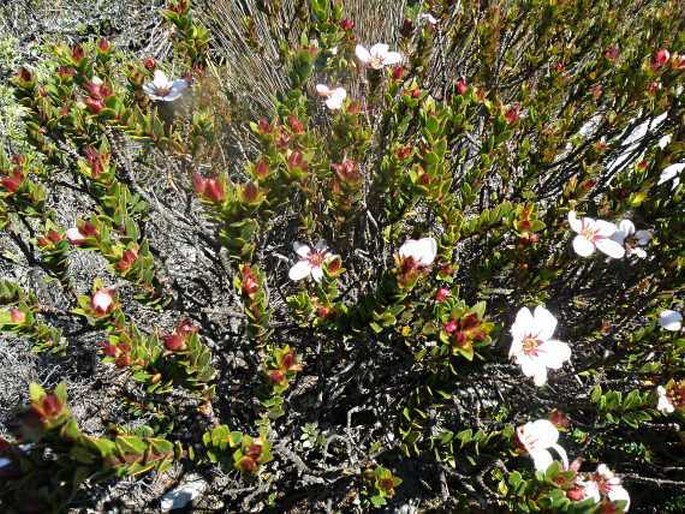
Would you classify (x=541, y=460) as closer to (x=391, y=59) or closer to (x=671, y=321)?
(x=671, y=321)

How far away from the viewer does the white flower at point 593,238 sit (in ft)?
5.98

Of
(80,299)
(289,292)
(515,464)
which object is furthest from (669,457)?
(80,299)

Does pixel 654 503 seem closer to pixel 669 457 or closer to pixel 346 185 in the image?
pixel 669 457

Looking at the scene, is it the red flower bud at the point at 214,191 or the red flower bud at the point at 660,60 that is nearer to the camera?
the red flower bud at the point at 214,191

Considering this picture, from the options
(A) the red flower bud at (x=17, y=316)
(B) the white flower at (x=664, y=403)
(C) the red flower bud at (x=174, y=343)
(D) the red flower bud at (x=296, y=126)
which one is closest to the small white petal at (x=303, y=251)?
(D) the red flower bud at (x=296, y=126)

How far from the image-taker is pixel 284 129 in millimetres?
2027

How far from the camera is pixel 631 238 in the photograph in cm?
203

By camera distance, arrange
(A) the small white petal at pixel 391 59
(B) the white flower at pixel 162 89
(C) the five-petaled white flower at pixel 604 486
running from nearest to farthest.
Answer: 1. (C) the five-petaled white flower at pixel 604 486
2. (B) the white flower at pixel 162 89
3. (A) the small white petal at pixel 391 59

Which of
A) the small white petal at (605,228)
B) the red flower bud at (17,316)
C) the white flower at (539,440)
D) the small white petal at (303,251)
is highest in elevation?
the small white petal at (303,251)

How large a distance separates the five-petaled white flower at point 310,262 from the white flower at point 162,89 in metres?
0.85

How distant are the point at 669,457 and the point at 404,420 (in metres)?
1.29

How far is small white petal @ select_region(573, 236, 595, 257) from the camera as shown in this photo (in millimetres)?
1813

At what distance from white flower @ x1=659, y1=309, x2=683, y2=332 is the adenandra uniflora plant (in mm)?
13

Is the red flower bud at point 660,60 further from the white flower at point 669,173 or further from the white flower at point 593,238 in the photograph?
the white flower at point 593,238
